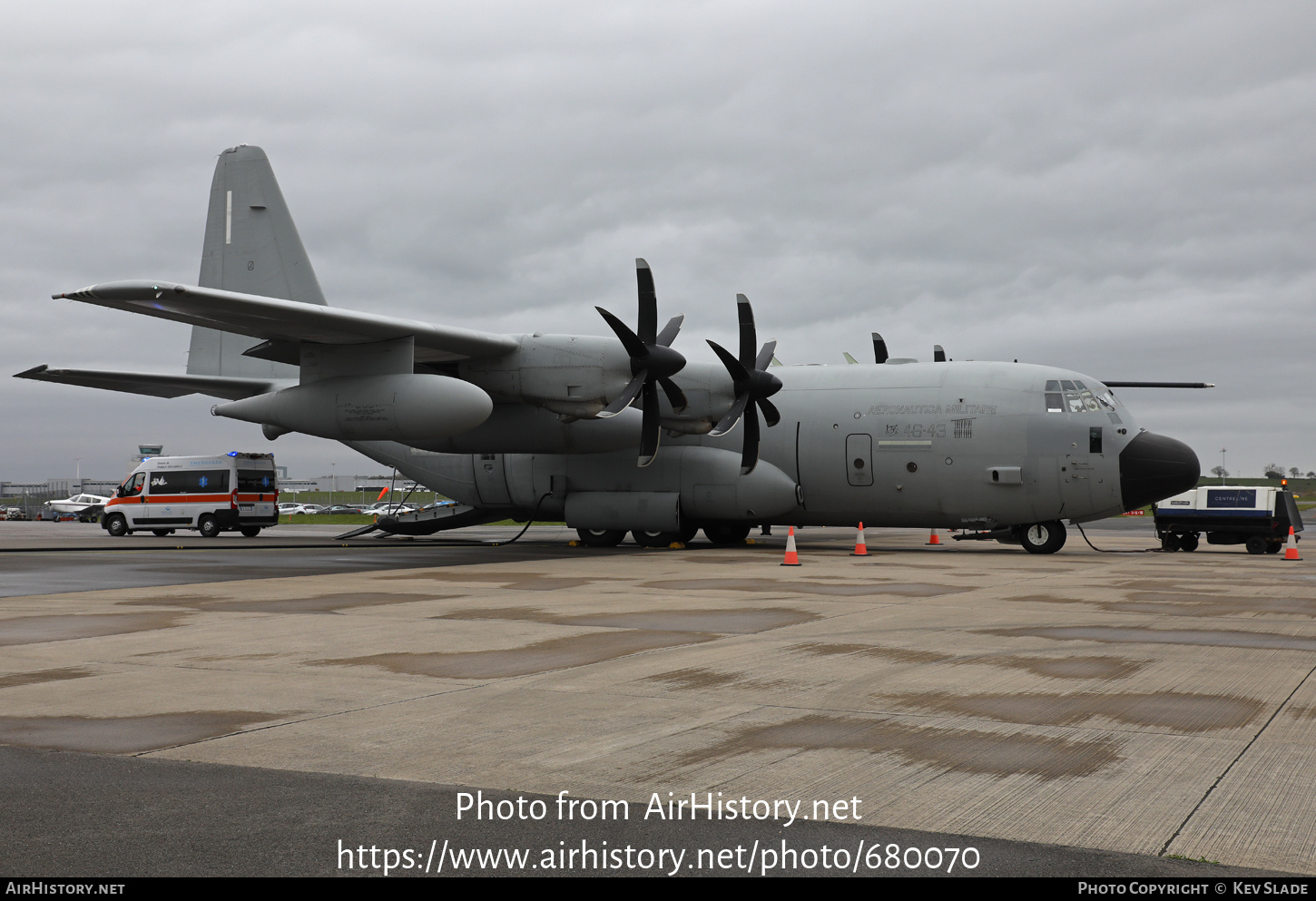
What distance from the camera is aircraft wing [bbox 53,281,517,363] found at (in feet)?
53.5

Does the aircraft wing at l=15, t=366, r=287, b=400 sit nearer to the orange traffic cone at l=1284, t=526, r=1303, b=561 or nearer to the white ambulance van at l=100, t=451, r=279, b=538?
the white ambulance van at l=100, t=451, r=279, b=538

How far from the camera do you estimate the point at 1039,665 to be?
7.93 meters

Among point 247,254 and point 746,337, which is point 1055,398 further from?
point 247,254

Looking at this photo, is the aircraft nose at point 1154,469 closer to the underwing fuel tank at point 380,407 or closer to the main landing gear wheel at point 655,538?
the main landing gear wheel at point 655,538

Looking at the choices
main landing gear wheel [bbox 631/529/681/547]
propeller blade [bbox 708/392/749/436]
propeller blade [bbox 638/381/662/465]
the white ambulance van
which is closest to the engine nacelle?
propeller blade [bbox 638/381/662/465]

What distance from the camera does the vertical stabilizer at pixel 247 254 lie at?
25.3 metres

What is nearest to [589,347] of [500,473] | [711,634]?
[500,473]

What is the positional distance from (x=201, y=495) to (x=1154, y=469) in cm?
2764

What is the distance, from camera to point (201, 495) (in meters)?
34.2

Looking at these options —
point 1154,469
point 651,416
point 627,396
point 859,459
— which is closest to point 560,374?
point 627,396

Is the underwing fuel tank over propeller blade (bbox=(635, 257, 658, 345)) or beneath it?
beneath

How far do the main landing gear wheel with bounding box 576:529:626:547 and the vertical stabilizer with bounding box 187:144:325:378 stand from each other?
25.9 ft

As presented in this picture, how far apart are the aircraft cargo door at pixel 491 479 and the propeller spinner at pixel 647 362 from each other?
6.28 metres
